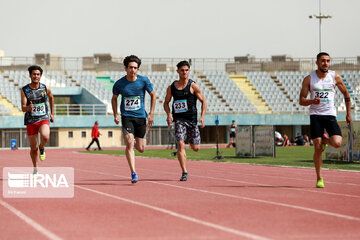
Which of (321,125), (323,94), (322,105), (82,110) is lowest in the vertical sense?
(321,125)

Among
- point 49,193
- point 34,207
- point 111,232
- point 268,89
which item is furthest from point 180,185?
point 268,89

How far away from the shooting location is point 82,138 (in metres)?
51.8

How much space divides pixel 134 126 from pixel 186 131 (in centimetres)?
118

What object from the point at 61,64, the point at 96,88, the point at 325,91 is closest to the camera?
the point at 325,91

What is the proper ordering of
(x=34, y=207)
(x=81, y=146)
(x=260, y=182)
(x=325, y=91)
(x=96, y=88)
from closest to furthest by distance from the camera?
(x=34, y=207)
(x=325, y=91)
(x=260, y=182)
(x=81, y=146)
(x=96, y=88)

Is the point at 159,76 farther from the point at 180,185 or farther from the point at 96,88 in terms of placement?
the point at 180,185

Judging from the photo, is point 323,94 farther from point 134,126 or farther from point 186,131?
point 134,126

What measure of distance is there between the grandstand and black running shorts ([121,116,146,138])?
125 ft

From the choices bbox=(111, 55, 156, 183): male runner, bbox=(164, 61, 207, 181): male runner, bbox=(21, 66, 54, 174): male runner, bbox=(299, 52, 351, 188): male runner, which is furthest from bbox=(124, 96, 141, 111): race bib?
bbox=(299, 52, 351, 188): male runner

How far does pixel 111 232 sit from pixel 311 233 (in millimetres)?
1794

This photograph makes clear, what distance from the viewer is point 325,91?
11.7 meters

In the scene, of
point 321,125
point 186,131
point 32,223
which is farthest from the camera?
point 186,131

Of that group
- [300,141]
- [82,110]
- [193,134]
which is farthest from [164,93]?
[193,134]

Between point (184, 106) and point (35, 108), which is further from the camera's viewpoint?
point (184, 106)
